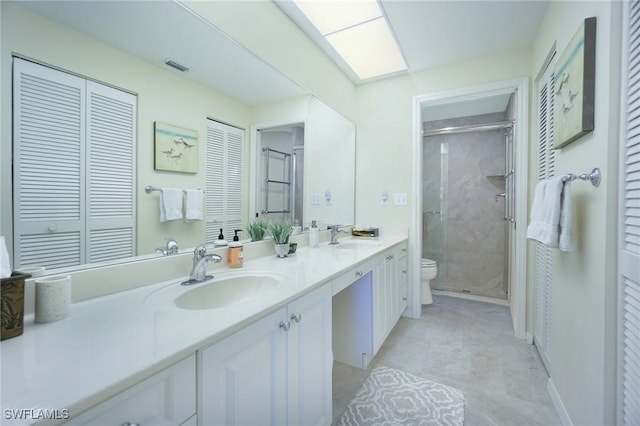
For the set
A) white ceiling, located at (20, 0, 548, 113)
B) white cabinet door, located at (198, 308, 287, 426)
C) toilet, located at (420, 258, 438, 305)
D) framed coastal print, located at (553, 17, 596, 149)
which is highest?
white ceiling, located at (20, 0, 548, 113)

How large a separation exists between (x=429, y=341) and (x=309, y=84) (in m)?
2.25

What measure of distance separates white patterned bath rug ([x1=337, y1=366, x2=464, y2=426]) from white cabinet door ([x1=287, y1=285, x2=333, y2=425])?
316mm

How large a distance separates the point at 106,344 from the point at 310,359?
708mm

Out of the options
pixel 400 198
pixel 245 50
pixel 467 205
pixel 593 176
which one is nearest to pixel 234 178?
pixel 245 50

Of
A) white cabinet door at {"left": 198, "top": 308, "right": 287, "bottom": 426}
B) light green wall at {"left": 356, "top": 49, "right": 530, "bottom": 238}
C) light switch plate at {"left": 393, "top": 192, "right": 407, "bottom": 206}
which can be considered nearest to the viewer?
white cabinet door at {"left": 198, "top": 308, "right": 287, "bottom": 426}

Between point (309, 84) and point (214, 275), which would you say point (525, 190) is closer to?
point (309, 84)

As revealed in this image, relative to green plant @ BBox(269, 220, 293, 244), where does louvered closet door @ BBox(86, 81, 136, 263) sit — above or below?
above

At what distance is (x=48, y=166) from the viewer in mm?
862

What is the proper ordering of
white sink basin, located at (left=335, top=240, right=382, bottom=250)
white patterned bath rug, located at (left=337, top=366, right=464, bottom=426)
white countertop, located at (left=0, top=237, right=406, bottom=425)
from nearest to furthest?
white countertop, located at (left=0, top=237, right=406, bottom=425) < white patterned bath rug, located at (left=337, top=366, right=464, bottom=426) < white sink basin, located at (left=335, top=240, right=382, bottom=250)

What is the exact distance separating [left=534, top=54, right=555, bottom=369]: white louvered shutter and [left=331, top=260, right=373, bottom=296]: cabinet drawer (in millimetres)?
1098

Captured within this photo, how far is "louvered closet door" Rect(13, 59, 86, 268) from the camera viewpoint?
82cm

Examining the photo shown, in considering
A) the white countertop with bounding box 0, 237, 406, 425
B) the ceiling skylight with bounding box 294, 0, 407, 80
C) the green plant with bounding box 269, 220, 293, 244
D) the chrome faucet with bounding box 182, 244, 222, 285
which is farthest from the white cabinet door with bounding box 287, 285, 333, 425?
the ceiling skylight with bounding box 294, 0, 407, 80

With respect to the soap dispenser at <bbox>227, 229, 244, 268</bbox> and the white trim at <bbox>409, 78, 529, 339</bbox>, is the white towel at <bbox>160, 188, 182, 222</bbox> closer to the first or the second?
the soap dispenser at <bbox>227, 229, 244, 268</bbox>

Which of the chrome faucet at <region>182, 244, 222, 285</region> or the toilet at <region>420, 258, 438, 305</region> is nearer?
the chrome faucet at <region>182, 244, 222, 285</region>
